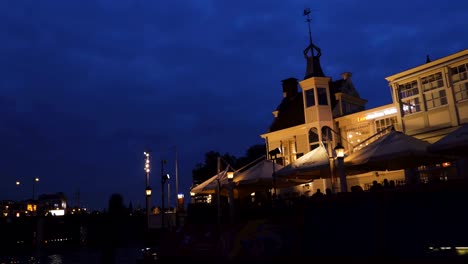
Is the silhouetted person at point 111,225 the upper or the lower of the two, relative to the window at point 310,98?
lower

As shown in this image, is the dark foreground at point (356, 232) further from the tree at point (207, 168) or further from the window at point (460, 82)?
the tree at point (207, 168)

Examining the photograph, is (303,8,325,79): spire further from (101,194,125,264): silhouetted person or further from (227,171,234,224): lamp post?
(101,194,125,264): silhouetted person

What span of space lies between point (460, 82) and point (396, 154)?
782cm

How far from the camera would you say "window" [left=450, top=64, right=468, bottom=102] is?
1989cm

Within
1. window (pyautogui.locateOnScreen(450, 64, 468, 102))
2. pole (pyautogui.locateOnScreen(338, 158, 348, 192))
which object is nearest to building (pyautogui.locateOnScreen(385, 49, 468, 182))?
window (pyautogui.locateOnScreen(450, 64, 468, 102))

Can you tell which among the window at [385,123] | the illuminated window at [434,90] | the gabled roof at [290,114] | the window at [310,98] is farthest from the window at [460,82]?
the gabled roof at [290,114]

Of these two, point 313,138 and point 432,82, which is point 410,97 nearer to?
point 432,82

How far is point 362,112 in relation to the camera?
2433 cm

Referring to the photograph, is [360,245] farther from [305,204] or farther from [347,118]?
[347,118]

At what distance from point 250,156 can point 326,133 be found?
3291 centimetres

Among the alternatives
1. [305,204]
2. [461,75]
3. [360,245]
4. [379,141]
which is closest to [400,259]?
[360,245]

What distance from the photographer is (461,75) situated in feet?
66.0

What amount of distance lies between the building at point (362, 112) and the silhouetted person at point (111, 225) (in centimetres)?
1309

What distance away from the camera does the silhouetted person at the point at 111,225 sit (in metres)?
5.19
